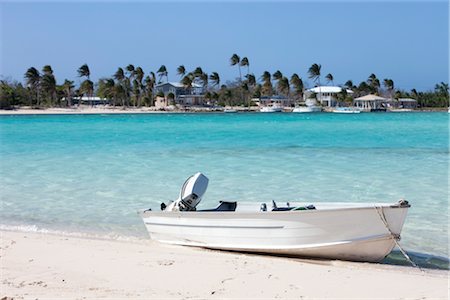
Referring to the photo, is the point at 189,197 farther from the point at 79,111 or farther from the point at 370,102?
the point at 370,102

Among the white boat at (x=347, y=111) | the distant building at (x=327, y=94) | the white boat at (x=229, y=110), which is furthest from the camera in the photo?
the distant building at (x=327, y=94)

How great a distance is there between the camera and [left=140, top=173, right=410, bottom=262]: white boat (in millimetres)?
7473

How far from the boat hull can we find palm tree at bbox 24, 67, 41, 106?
3859 inches

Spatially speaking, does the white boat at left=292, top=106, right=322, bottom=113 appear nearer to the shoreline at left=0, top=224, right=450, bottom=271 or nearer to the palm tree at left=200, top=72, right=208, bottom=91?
the palm tree at left=200, top=72, right=208, bottom=91

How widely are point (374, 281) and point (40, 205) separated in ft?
27.6

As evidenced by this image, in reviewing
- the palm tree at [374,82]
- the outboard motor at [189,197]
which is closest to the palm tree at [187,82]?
the palm tree at [374,82]

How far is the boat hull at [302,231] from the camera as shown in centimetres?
748

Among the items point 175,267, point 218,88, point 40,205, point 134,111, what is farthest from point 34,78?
point 175,267

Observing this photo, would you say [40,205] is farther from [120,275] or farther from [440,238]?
[440,238]

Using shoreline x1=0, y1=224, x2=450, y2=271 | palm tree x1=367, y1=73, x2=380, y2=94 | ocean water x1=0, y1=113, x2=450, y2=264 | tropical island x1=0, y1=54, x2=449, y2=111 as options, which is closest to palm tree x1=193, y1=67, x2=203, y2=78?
tropical island x1=0, y1=54, x2=449, y2=111

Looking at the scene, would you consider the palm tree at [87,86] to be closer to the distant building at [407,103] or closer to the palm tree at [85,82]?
the palm tree at [85,82]

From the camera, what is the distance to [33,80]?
330 feet

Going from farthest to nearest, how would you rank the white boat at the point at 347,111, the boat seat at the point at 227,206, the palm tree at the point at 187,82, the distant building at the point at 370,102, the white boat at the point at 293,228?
the palm tree at the point at 187,82 → the distant building at the point at 370,102 → the white boat at the point at 347,111 → the boat seat at the point at 227,206 → the white boat at the point at 293,228

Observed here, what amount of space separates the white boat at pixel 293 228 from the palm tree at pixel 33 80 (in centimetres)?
9774
